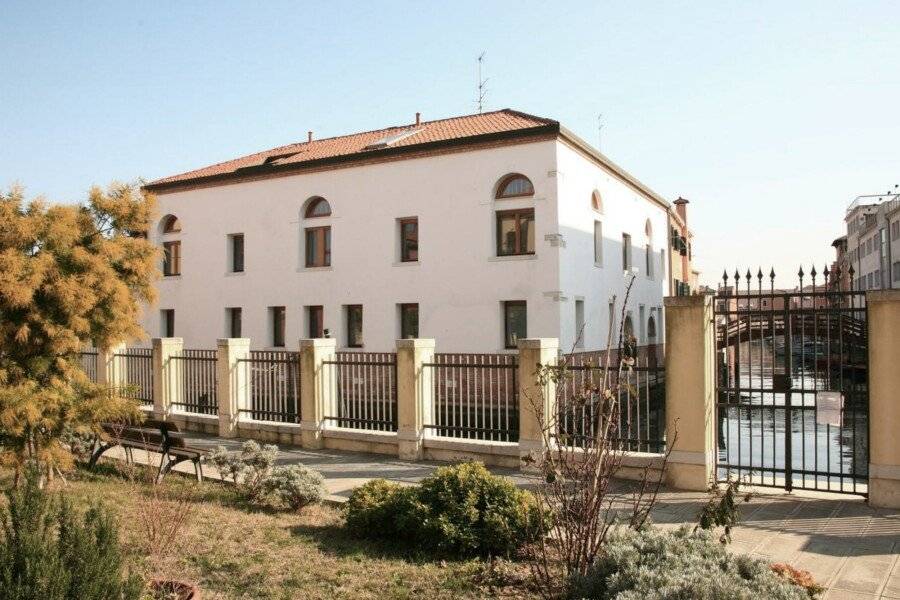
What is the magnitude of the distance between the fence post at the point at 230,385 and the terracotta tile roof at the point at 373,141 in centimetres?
1143

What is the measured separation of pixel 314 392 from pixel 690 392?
6451 mm

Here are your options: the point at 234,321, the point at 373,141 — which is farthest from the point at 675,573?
the point at 234,321

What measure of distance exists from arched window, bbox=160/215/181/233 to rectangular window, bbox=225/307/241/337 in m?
4.72

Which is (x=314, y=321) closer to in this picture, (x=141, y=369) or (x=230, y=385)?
(x=141, y=369)

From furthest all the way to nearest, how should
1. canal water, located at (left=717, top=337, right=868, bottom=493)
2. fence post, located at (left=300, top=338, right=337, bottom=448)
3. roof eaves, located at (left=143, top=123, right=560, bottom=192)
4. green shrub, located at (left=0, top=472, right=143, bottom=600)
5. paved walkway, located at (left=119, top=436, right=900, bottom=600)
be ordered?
roof eaves, located at (left=143, top=123, right=560, bottom=192), fence post, located at (left=300, top=338, right=337, bottom=448), canal water, located at (left=717, top=337, right=868, bottom=493), paved walkway, located at (left=119, top=436, right=900, bottom=600), green shrub, located at (left=0, top=472, right=143, bottom=600)

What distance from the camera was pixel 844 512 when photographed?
7641 millimetres

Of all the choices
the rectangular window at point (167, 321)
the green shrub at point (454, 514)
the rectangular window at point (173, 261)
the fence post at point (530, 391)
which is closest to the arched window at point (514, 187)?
the fence post at point (530, 391)

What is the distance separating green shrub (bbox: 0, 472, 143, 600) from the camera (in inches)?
135

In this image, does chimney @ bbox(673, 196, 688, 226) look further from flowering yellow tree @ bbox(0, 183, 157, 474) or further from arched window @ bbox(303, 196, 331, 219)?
flowering yellow tree @ bbox(0, 183, 157, 474)

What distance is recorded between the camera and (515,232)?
2191cm

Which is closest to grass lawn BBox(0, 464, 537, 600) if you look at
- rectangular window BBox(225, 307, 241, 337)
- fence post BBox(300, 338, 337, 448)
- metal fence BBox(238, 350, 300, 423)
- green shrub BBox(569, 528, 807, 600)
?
green shrub BBox(569, 528, 807, 600)

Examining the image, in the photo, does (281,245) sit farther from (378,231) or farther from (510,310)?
(510,310)

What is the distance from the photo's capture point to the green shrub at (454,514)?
20.3 ft

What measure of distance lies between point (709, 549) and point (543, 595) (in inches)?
48.8
